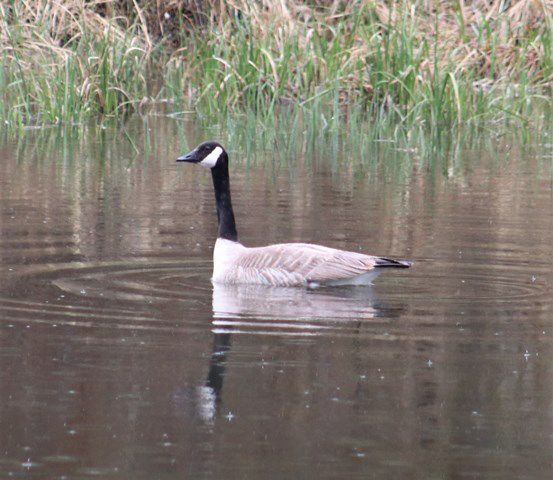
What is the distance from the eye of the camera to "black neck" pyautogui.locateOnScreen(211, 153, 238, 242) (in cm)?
987

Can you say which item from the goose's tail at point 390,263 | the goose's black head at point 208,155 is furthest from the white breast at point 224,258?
the goose's tail at point 390,263

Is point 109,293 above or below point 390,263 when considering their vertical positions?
below

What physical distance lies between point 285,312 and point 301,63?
37.0 ft

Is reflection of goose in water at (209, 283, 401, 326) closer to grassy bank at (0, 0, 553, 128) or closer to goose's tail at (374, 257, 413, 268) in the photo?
goose's tail at (374, 257, 413, 268)

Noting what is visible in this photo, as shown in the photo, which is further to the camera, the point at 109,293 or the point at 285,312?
the point at 109,293

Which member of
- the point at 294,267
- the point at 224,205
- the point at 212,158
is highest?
the point at 212,158

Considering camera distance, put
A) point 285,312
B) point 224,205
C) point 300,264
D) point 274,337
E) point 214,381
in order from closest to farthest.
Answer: point 214,381 < point 274,337 < point 285,312 < point 300,264 < point 224,205

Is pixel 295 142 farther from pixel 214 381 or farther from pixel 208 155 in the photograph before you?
pixel 214 381

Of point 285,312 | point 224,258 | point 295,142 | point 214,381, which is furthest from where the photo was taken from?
point 295,142

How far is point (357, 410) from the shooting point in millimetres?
5871

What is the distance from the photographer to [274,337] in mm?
7273

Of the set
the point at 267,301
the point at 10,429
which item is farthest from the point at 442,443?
the point at 267,301

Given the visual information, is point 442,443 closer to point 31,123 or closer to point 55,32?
point 31,123

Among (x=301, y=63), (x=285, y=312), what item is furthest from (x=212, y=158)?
(x=301, y=63)
